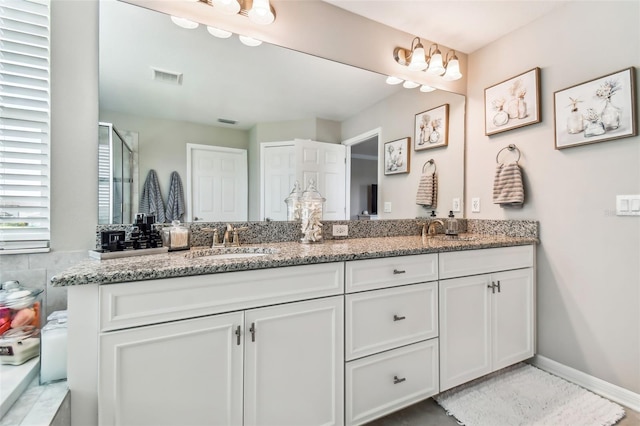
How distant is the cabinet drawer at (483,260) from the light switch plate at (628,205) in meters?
0.50

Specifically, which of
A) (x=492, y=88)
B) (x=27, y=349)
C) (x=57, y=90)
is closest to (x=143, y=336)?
(x=27, y=349)

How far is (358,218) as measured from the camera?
2.05m

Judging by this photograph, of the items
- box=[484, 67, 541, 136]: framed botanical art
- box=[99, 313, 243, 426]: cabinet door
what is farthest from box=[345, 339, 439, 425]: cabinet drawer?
box=[484, 67, 541, 136]: framed botanical art

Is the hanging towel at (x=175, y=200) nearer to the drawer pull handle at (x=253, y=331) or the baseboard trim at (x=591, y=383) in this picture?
the drawer pull handle at (x=253, y=331)

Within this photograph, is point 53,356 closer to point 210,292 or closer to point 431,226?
point 210,292

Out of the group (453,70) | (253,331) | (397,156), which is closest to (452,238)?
(397,156)

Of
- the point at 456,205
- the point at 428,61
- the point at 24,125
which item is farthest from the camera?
the point at 456,205

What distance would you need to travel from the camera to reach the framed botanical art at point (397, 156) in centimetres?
222

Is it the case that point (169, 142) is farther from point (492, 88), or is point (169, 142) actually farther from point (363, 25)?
point (492, 88)

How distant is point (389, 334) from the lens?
1.40m

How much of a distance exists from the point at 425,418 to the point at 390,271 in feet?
2.74

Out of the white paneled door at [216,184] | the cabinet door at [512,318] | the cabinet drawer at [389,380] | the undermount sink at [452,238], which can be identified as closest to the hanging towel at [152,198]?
the white paneled door at [216,184]

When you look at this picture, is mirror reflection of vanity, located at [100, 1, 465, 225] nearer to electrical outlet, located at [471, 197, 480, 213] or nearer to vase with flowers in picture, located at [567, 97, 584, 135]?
electrical outlet, located at [471, 197, 480, 213]

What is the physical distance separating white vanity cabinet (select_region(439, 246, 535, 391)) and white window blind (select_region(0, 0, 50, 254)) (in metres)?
1.97
